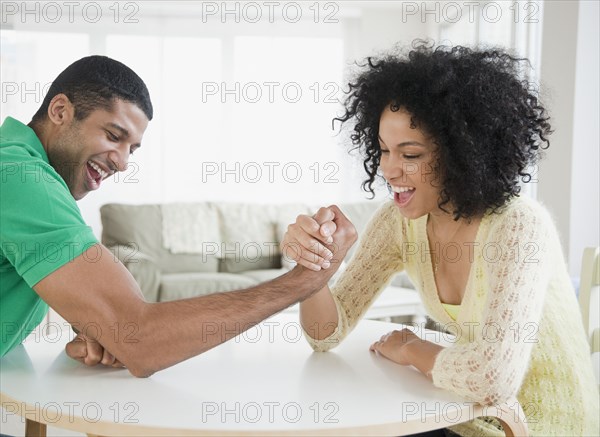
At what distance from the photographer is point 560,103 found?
11.6 feet

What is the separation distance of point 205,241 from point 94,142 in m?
3.77

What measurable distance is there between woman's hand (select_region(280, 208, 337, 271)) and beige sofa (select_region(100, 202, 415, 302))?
3.37 meters

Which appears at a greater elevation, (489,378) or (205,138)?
(205,138)

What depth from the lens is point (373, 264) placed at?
1869 mm

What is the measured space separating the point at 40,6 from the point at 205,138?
1.78m

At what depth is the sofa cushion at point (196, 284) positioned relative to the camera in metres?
4.81

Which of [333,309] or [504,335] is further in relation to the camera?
[333,309]

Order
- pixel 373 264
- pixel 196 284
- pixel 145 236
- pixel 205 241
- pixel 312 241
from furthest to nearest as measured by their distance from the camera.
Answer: pixel 205 241 < pixel 145 236 < pixel 196 284 < pixel 373 264 < pixel 312 241

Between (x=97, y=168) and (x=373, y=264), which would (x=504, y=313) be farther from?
(x=97, y=168)

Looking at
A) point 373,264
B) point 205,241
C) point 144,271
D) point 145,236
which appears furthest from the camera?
point 205,241

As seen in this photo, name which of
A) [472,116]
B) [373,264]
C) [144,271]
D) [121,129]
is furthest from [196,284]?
[472,116]

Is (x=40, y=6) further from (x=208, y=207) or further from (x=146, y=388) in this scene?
(x=146, y=388)

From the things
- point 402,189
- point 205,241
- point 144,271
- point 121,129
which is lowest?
point 144,271

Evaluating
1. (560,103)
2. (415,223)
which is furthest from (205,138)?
(415,223)
